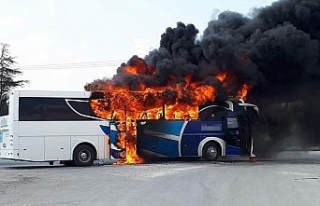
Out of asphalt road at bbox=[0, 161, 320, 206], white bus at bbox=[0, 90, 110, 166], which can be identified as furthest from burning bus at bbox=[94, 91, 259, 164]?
asphalt road at bbox=[0, 161, 320, 206]

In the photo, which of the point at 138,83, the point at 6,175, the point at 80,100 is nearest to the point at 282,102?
the point at 138,83

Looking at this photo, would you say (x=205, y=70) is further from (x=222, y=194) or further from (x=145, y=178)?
(x=222, y=194)

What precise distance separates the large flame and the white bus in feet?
2.25

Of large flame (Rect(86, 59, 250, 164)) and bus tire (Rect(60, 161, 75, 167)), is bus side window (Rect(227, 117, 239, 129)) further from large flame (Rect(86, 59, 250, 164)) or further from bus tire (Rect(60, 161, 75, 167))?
bus tire (Rect(60, 161, 75, 167))

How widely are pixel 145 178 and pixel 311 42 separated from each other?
1369 centimetres

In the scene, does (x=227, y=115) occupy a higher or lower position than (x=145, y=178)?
higher

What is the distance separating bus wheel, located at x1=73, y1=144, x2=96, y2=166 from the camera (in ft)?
72.9

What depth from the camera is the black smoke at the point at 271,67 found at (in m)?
25.7

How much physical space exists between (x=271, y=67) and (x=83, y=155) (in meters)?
10.3

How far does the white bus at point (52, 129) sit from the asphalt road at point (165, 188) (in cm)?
336

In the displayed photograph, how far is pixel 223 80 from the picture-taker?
26000 mm

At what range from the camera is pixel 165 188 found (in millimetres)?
13094

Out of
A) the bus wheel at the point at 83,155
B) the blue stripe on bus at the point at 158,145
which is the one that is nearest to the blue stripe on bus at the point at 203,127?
the blue stripe on bus at the point at 158,145

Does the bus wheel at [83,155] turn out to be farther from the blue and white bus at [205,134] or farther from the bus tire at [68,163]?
the blue and white bus at [205,134]
